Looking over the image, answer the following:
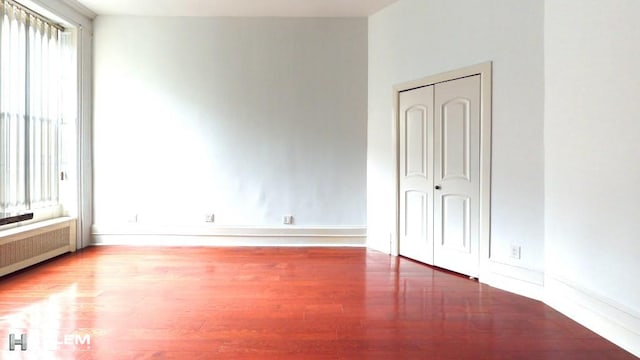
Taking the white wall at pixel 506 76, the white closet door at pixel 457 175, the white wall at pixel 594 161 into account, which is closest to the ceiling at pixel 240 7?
the white wall at pixel 506 76

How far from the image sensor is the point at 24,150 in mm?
4117

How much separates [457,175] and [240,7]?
347 cm

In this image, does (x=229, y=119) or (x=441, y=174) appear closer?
(x=441, y=174)

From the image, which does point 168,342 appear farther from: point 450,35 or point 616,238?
point 450,35

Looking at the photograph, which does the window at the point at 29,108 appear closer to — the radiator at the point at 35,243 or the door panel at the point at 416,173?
the radiator at the point at 35,243

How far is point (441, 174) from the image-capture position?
416 cm

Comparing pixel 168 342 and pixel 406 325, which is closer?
pixel 168 342

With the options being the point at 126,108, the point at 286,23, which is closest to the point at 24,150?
the point at 126,108

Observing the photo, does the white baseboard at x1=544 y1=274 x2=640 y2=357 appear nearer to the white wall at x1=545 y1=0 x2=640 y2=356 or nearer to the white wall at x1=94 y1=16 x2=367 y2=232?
the white wall at x1=545 y1=0 x2=640 y2=356

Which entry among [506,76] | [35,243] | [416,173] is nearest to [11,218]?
[35,243]

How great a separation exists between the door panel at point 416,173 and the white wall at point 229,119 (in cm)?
70

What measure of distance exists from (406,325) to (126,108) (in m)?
4.62

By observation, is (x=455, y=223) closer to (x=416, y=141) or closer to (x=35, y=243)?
(x=416, y=141)

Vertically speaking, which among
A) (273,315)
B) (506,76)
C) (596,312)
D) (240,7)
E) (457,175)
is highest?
(240,7)
